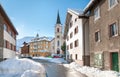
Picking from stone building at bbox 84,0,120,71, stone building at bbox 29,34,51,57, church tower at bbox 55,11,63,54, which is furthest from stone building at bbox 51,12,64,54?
stone building at bbox 84,0,120,71

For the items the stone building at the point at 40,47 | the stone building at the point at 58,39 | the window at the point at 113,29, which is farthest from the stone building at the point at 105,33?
the stone building at the point at 40,47

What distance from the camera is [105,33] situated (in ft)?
65.1

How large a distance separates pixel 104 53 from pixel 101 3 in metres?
5.04

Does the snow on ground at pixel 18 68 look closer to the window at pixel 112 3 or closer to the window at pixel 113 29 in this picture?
the window at pixel 113 29

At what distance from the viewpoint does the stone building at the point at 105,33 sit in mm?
17378

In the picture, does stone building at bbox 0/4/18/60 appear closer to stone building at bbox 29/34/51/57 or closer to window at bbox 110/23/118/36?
window at bbox 110/23/118/36

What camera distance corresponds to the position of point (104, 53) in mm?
20203

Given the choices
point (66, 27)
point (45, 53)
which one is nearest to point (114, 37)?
point (66, 27)

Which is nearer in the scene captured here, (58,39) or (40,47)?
(58,39)

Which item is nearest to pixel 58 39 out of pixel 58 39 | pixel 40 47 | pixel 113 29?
pixel 58 39

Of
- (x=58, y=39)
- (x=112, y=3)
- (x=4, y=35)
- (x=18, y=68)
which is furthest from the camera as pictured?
(x=58, y=39)

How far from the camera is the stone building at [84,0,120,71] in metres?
17.4

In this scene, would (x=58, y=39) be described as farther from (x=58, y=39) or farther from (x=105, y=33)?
(x=105, y=33)

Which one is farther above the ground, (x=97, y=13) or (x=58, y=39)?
(x=58, y=39)
